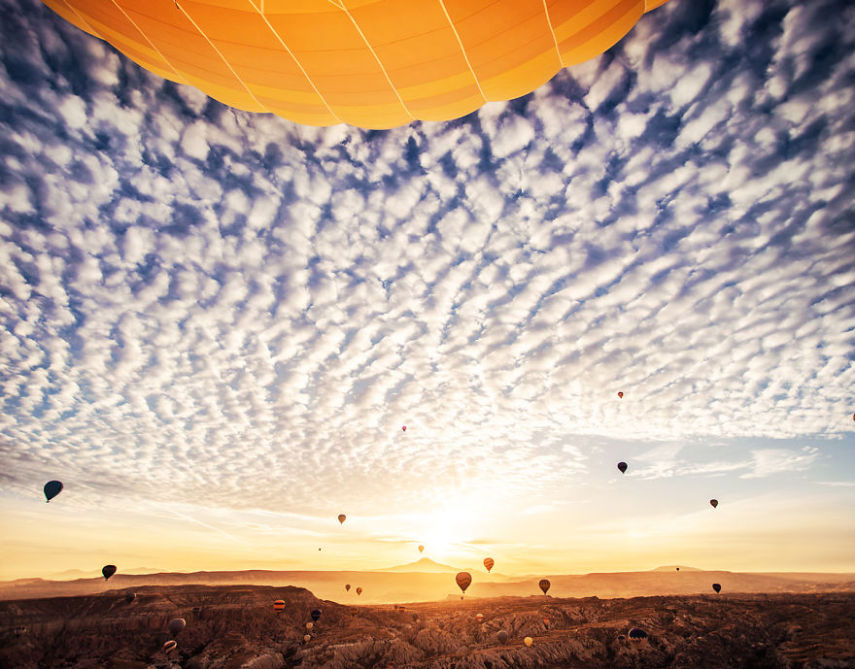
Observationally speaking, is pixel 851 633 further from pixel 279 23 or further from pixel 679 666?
pixel 279 23

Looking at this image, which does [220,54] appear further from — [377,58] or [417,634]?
[417,634]

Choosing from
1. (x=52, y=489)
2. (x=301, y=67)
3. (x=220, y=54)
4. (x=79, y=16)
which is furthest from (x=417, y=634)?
(x=79, y=16)

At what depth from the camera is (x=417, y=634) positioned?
70.9 m

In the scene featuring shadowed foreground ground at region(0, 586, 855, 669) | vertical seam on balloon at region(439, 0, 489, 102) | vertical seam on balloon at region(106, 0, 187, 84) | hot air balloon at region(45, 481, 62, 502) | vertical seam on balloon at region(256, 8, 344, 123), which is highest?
vertical seam on balloon at region(106, 0, 187, 84)

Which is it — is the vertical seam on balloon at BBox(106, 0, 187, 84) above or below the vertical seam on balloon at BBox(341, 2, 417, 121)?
above

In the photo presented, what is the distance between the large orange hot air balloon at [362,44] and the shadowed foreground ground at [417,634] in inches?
2665

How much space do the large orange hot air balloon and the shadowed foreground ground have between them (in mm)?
67689

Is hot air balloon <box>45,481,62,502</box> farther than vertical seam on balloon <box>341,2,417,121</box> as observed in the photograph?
Yes

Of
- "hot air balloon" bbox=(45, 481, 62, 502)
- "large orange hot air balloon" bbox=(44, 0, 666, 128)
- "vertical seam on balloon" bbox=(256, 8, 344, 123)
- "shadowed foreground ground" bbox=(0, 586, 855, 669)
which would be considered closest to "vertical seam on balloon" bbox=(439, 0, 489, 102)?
"large orange hot air balloon" bbox=(44, 0, 666, 128)

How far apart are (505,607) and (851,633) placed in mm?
57888

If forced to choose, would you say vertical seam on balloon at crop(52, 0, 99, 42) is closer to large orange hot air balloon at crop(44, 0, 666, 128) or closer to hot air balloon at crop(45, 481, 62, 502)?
large orange hot air balloon at crop(44, 0, 666, 128)

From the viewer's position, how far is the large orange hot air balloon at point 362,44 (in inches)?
179

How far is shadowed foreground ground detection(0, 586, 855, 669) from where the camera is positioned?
173ft

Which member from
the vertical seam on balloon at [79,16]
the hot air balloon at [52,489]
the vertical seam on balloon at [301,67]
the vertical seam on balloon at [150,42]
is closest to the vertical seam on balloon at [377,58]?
the vertical seam on balloon at [301,67]
